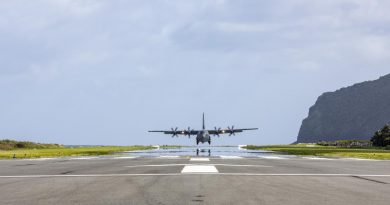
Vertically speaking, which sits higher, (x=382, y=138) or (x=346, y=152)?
(x=382, y=138)

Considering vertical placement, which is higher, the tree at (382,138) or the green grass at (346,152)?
the tree at (382,138)

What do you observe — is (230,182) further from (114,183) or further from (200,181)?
(114,183)

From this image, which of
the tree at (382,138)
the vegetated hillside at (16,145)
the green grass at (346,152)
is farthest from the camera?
the tree at (382,138)

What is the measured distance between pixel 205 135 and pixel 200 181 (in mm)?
101799

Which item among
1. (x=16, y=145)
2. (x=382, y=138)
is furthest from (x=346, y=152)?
(x=16, y=145)

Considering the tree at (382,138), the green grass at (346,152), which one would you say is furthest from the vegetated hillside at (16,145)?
the tree at (382,138)

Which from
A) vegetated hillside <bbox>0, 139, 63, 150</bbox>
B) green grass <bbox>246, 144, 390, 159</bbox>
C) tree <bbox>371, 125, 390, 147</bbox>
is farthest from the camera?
tree <bbox>371, 125, 390, 147</bbox>

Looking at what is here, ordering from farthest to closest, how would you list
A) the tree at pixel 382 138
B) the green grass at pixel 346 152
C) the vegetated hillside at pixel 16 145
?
the tree at pixel 382 138, the vegetated hillside at pixel 16 145, the green grass at pixel 346 152

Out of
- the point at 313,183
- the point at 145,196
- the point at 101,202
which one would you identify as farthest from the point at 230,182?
the point at 101,202

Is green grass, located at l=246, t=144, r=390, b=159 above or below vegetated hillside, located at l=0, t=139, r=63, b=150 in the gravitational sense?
below

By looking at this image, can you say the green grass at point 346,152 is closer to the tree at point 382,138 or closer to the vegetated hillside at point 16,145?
the tree at point 382,138

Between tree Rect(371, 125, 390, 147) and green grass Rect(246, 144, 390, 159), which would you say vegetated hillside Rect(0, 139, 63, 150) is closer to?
green grass Rect(246, 144, 390, 159)

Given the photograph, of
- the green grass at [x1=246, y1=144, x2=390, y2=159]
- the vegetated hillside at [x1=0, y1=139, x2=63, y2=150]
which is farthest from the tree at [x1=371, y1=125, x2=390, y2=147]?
the vegetated hillside at [x1=0, y1=139, x2=63, y2=150]

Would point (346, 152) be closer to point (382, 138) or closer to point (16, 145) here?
point (382, 138)
